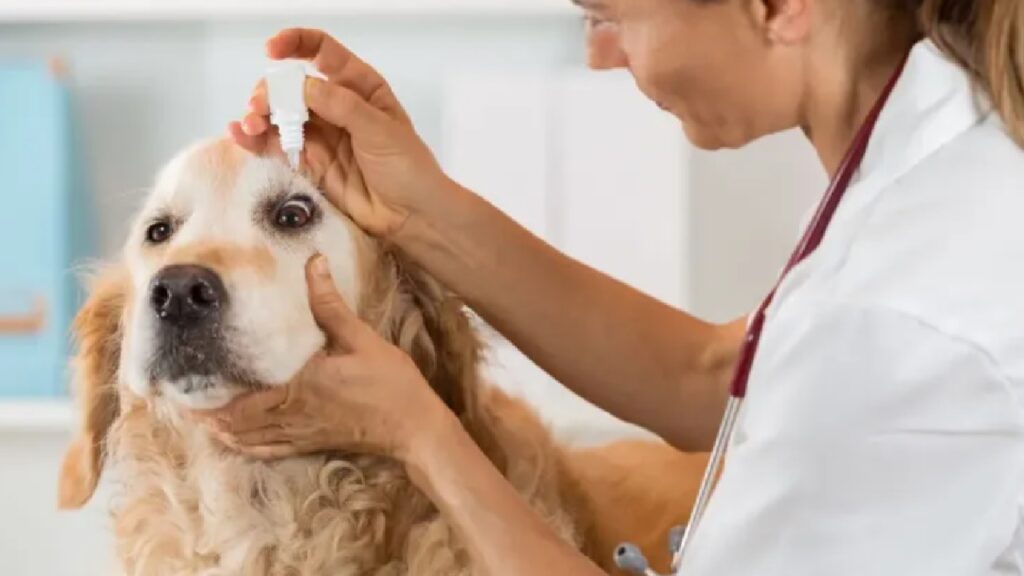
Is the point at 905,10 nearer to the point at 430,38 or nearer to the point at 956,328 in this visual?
the point at 956,328

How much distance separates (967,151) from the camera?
0.81 m

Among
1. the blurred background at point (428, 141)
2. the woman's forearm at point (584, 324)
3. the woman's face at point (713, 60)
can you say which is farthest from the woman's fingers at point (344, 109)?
the blurred background at point (428, 141)

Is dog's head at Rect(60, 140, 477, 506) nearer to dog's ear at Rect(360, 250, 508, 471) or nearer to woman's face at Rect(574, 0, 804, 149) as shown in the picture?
dog's ear at Rect(360, 250, 508, 471)

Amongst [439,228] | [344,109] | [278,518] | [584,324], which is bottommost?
[278,518]

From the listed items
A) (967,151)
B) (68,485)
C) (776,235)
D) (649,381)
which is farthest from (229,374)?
(776,235)

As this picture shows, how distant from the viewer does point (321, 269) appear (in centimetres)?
103

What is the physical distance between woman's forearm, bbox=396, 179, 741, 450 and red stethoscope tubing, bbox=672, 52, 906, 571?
25 cm

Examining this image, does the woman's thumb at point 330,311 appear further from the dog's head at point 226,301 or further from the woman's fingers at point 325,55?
the woman's fingers at point 325,55

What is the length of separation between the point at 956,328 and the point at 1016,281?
0.06 meters

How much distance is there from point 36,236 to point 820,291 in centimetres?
124

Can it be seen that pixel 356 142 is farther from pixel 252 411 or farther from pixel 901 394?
pixel 901 394

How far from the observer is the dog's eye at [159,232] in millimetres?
1134

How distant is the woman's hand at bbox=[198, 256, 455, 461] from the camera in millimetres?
993

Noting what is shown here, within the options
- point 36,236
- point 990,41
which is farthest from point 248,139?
point 36,236
